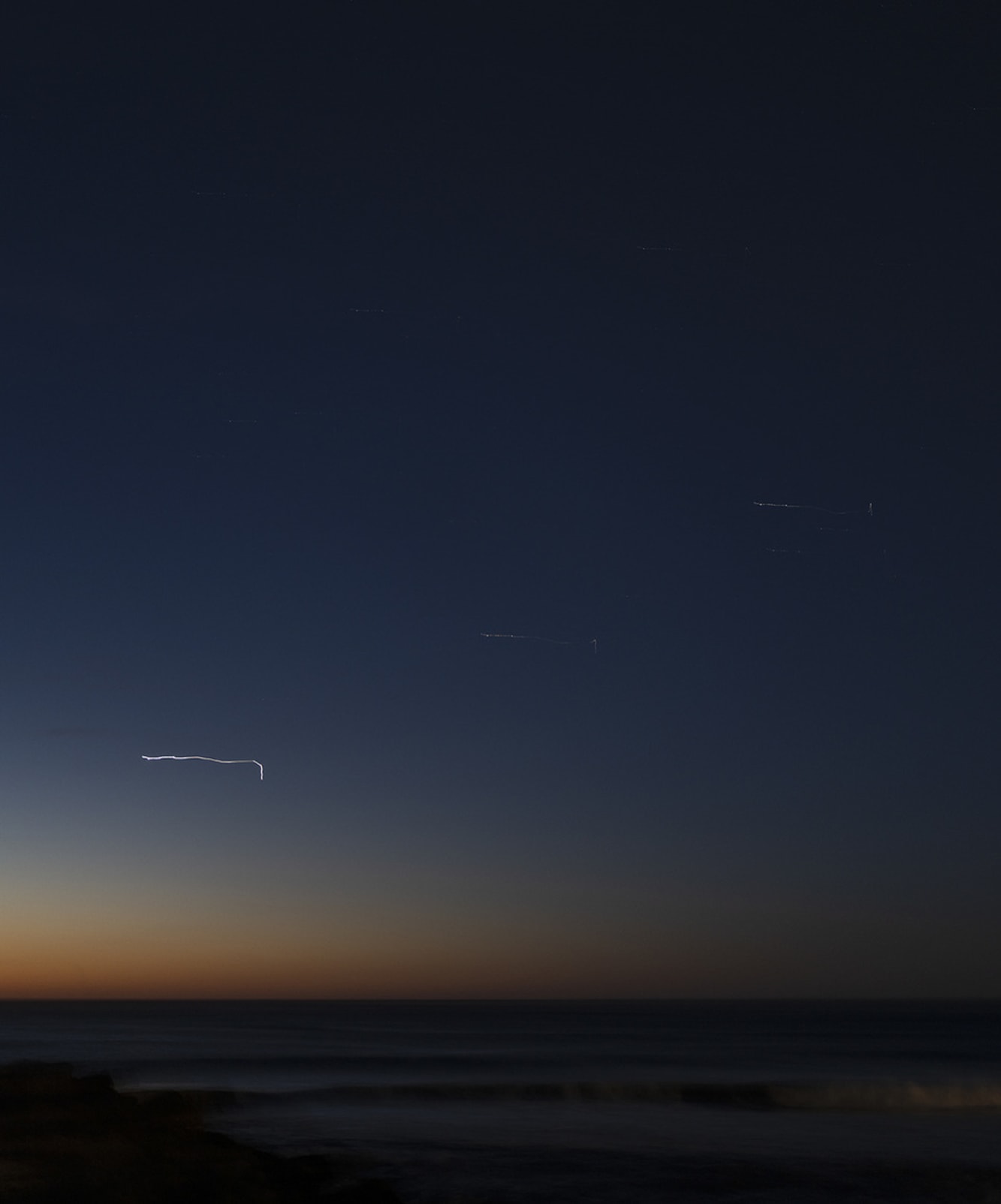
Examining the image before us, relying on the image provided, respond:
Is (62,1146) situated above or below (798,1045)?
above

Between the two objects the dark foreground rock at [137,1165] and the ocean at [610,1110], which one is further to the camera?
the ocean at [610,1110]

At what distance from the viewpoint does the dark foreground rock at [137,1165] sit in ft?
60.4

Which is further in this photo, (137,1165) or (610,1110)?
(610,1110)

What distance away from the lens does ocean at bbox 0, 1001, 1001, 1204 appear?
23750 millimetres

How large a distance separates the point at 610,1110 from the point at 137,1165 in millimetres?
21462

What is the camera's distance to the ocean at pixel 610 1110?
23750 millimetres

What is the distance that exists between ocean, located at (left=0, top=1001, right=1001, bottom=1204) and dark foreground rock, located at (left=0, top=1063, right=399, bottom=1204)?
6.08 ft

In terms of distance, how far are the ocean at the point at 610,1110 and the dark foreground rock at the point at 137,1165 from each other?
1852mm

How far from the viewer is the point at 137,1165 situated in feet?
69.9

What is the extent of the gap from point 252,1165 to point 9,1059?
43164 mm

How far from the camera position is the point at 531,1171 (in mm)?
24750

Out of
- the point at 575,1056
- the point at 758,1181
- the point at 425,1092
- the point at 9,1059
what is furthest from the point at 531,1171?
the point at 575,1056

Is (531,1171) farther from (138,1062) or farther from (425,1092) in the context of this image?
(138,1062)

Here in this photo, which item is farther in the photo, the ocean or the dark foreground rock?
the ocean
